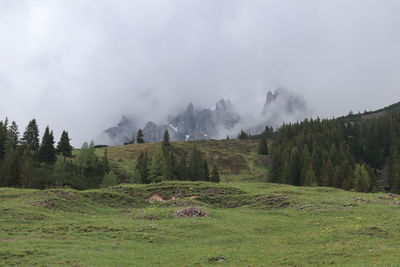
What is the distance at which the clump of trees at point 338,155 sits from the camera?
4102 inches

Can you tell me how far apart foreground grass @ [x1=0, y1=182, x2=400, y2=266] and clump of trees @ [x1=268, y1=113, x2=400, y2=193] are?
5452cm

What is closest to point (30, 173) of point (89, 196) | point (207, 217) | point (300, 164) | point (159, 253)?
point (89, 196)

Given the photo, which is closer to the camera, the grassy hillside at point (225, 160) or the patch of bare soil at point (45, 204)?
the patch of bare soil at point (45, 204)

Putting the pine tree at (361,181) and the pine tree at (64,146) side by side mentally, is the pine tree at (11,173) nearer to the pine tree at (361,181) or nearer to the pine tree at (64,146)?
the pine tree at (64,146)

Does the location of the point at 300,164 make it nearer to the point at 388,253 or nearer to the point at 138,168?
the point at 138,168

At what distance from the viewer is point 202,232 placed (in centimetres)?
3291

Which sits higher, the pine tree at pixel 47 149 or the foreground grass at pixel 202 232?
the pine tree at pixel 47 149

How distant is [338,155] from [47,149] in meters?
104

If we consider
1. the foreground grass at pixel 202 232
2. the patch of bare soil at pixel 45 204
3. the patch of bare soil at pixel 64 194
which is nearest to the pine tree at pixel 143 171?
the foreground grass at pixel 202 232

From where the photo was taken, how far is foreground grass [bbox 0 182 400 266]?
23.0 metres

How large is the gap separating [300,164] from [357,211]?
84.1 m

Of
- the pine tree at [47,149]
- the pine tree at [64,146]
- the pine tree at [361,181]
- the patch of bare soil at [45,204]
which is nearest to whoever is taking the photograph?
the patch of bare soil at [45,204]

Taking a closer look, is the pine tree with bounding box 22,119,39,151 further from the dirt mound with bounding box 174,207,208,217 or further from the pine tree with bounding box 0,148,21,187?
the dirt mound with bounding box 174,207,208,217

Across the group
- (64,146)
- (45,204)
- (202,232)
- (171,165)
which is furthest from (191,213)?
(64,146)
